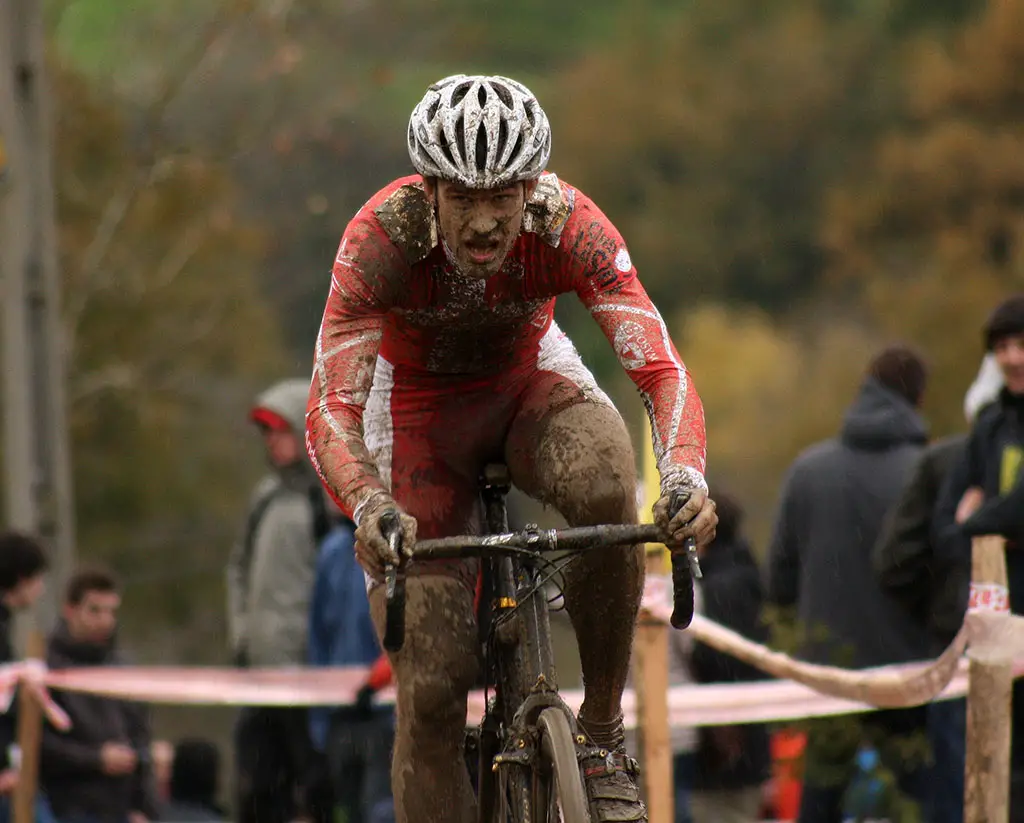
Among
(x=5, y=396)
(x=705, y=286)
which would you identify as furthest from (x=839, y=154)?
(x=5, y=396)

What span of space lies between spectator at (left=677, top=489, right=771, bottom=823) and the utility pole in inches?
170

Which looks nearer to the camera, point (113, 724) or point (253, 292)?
point (113, 724)

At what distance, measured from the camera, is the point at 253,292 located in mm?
23031

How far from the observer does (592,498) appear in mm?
5539

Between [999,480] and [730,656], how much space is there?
2.28 meters

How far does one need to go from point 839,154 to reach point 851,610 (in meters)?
36.0

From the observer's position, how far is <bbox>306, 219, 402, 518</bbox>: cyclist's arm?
213 inches

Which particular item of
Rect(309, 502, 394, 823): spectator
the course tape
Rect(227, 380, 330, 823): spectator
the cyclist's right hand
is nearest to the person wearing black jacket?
the course tape

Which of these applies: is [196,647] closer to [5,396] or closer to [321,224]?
[321,224]

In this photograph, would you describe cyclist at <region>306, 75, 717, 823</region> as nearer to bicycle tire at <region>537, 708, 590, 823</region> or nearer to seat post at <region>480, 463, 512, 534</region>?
seat post at <region>480, 463, 512, 534</region>

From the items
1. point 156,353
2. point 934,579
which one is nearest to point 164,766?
point 934,579

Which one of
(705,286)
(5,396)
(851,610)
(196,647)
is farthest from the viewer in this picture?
(705,286)

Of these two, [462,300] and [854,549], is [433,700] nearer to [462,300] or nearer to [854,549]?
[462,300]

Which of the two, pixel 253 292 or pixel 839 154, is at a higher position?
pixel 839 154
